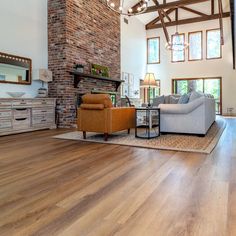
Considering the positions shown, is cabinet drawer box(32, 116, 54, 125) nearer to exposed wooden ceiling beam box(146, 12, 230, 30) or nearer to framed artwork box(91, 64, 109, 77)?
framed artwork box(91, 64, 109, 77)

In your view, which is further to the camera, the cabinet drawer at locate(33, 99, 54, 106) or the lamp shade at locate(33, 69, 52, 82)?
the lamp shade at locate(33, 69, 52, 82)

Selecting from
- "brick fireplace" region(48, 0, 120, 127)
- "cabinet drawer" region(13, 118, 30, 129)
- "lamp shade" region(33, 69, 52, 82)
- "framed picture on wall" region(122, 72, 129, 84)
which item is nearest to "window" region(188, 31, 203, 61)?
"framed picture on wall" region(122, 72, 129, 84)

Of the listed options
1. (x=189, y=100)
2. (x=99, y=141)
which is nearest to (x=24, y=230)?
(x=99, y=141)

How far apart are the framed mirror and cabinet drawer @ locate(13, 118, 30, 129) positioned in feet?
3.19

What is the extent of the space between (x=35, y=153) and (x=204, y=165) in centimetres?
223

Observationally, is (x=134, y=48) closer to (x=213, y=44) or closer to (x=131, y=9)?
(x=213, y=44)

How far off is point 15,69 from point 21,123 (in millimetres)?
1351

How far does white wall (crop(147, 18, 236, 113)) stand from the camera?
453 inches

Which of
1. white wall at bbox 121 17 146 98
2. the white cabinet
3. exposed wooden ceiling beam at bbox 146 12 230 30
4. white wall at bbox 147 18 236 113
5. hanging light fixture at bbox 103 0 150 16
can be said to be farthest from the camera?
white wall at bbox 147 18 236 113

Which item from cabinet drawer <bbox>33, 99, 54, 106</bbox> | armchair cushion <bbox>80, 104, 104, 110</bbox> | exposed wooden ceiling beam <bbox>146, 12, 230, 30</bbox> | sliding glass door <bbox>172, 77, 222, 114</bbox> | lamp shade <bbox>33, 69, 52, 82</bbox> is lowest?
armchair cushion <bbox>80, 104, 104, 110</bbox>

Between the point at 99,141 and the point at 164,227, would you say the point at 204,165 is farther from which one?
the point at 99,141

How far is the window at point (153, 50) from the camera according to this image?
1312cm

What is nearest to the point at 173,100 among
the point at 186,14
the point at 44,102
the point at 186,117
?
the point at 186,117

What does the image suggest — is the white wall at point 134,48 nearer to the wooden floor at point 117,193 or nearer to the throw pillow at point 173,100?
the throw pillow at point 173,100
